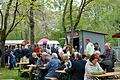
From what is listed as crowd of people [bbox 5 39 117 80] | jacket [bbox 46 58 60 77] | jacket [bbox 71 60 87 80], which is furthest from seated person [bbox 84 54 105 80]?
jacket [bbox 46 58 60 77]

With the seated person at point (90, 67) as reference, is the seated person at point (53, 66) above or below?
below

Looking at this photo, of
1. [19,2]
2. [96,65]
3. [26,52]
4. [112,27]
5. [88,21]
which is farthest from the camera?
[112,27]

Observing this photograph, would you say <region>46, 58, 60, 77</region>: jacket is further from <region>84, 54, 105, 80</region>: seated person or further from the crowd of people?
<region>84, 54, 105, 80</region>: seated person

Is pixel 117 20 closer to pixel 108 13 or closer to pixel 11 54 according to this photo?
pixel 108 13

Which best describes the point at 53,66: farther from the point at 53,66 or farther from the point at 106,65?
the point at 106,65

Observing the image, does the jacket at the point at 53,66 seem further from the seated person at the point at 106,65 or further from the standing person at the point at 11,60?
the standing person at the point at 11,60

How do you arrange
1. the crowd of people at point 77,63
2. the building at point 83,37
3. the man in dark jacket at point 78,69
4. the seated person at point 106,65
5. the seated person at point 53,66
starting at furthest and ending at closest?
1. the building at point 83,37
2. the seated person at point 53,66
3. the seated person at point 106,65
4. the man in dark jacket at point 78,69
5. the crowd of people at point 77,63

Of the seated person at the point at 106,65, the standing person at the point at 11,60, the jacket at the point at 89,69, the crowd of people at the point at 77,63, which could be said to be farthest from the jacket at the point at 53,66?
the standing person at the point at 11,60

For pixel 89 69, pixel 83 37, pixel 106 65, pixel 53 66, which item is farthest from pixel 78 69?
pixel 83 37

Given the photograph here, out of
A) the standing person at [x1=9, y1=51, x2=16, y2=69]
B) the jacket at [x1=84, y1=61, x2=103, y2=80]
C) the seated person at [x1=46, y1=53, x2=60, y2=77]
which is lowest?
the standing person at [x1=9, y1=51, x2=16, y2=69]

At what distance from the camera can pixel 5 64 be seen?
27.3 metres

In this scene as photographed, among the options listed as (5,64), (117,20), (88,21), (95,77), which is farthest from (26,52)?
(117,20)

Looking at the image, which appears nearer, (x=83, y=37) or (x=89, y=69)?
(x=89, y=69)

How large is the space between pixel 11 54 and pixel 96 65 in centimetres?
1559
